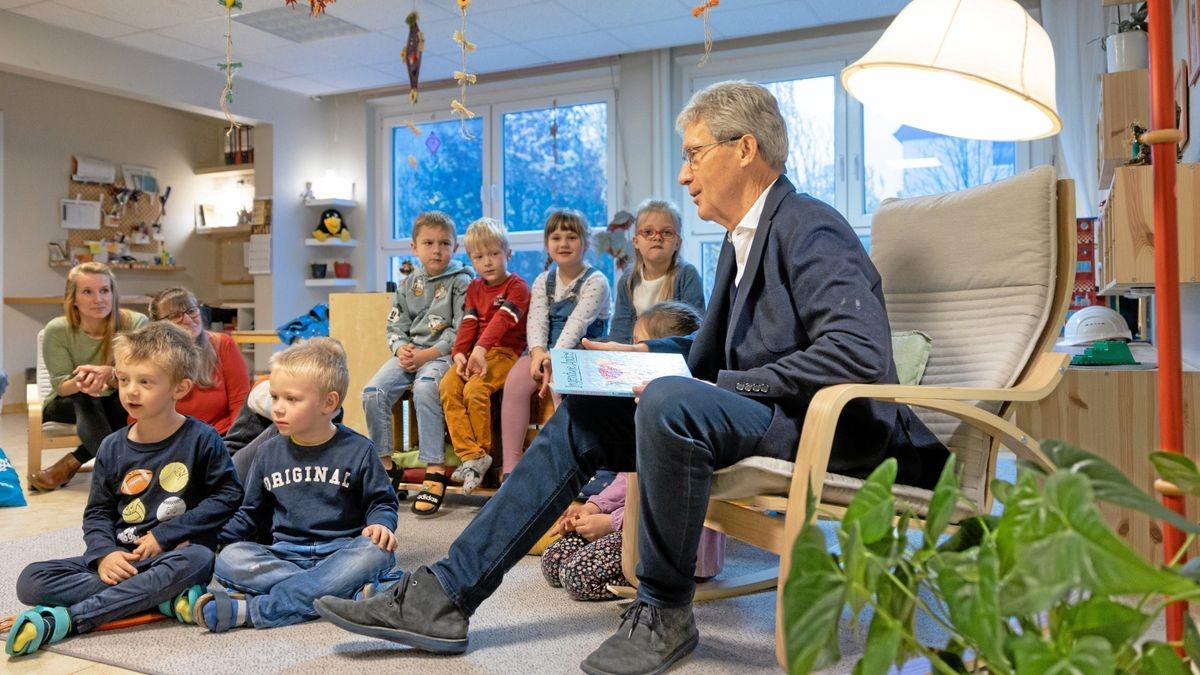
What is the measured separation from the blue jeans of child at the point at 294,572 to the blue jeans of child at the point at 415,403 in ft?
3.61

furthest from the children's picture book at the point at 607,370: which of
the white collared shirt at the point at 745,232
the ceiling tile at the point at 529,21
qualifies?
the ceiling tile at the point at 529,21

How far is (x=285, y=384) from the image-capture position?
1.96m

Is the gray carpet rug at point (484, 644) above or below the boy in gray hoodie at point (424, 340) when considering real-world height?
below

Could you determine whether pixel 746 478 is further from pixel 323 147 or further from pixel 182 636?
pixel 323 147

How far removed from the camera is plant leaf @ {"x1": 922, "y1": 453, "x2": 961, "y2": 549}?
609mm

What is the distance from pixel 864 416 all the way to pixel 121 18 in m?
5.27

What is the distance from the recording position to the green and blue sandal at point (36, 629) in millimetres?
1668

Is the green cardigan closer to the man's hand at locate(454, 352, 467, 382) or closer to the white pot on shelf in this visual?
the man's hand at locate(454, 352, 467, 382)

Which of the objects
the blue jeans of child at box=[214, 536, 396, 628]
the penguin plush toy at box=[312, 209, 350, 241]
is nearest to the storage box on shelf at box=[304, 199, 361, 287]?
the penguin plush toy at box=[312, 209, 350, 241]

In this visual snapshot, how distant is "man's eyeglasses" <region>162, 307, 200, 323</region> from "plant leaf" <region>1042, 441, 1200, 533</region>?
115 inches

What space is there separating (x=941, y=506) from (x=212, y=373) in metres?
2.71

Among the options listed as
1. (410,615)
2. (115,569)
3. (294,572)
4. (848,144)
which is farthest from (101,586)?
(848,144)

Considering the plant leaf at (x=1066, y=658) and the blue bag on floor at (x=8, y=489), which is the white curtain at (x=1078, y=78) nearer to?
the plant leaf at (x=1066, y=658)

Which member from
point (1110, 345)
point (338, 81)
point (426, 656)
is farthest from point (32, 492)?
point (338, 81)
